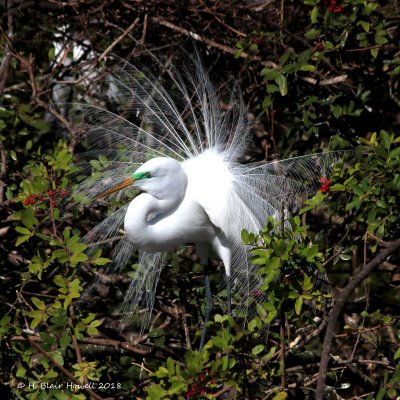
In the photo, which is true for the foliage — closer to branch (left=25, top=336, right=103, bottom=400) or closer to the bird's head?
branch (left=25, top=336, right=103, bottom=400)

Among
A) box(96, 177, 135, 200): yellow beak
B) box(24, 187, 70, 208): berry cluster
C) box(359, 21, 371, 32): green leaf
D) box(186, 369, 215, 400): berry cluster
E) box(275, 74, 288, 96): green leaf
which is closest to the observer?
box(186, 369, 215, 400): berry cluster

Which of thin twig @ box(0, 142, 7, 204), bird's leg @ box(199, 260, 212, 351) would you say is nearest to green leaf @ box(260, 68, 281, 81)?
bird's leg @ box(199, 260, 212, 351)

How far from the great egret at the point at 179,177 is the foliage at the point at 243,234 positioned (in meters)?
0.09

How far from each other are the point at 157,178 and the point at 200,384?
93cm

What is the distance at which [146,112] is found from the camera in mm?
3225

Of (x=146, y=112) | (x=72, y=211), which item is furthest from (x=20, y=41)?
(x=72, y=211)

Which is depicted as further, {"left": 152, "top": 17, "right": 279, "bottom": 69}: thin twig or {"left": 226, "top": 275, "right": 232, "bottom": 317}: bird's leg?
{"left": 152, "top": 17, "right": 279, "bottom": 69}: thin twig

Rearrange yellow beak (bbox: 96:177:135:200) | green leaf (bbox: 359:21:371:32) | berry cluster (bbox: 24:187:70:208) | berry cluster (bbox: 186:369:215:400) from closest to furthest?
berry cluster (bbox: 186:369:215:400)
berry cluster (bbox: 24:187:70:208)
yellow beak (bbox: 96:177:135:200)
green leaf (bbox: 359:21:371:32)

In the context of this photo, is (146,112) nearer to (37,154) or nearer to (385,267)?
(37,154)

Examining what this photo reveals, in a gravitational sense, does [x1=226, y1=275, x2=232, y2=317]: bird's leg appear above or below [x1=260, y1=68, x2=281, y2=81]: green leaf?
below

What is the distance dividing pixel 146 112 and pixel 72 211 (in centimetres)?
53

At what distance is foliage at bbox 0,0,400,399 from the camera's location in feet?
7.36

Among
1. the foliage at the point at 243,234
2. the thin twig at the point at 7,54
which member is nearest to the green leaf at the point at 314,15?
the foliage at the point at 243,234

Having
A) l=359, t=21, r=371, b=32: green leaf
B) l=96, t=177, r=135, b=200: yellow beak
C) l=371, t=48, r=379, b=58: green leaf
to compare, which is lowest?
l=96, t=177, r=135, b=200: yellow beak
